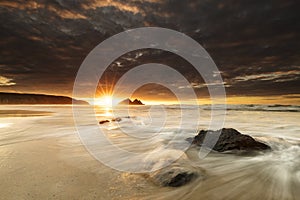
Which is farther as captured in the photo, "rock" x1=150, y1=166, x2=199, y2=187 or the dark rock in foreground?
the dark rock in foreground

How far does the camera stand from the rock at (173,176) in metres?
3.24

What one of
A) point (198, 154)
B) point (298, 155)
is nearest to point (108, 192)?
point (198, 154)

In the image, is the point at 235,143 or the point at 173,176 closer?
the point at 173,176

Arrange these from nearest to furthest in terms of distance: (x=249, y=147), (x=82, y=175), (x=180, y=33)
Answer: (x=82, y=175) < (x=249, y=147) < (x=180, y=33)

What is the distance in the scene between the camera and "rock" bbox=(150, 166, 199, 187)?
3.24 m

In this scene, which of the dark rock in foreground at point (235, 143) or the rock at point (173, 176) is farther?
the dark rock in foreground at point (235, 143)

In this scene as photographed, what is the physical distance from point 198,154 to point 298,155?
271 centimetres

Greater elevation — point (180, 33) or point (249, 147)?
point (180, 33)

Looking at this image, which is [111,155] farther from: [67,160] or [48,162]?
[48,162]

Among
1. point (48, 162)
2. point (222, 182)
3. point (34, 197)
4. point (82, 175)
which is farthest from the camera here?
point (48, 162)

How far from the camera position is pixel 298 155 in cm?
497

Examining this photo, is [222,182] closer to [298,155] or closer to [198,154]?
[198,154]

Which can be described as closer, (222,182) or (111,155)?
(222,182)

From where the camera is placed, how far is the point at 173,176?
3352mm
